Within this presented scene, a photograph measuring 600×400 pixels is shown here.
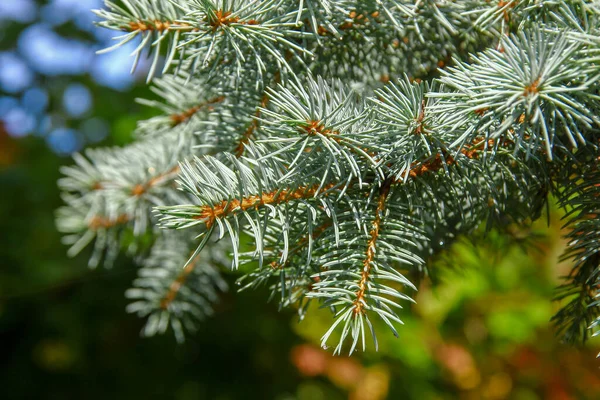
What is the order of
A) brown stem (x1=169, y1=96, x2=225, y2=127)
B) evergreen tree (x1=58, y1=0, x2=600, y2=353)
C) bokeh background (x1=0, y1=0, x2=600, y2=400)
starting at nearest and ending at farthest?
evergreen tree (x1=58, y1=0, x2=600, y2=353) < brown stem (x1=169, y1=96, x2=225, y2=127) < bokeh background (x1=0, y1=0, x2=600, y2=400)

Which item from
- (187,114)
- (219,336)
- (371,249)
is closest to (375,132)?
(371,249)

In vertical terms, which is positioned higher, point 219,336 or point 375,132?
point 375,132

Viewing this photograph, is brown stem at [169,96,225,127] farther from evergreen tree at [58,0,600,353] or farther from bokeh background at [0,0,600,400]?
bokeh background at [0,0,600,400]

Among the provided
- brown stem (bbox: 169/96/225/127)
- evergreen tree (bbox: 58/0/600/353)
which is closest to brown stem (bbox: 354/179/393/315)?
evergreen tree (bbox: 58/0/600/353)

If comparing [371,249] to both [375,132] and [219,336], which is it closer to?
[375,132]

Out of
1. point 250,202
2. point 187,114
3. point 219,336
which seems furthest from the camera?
point 219,336

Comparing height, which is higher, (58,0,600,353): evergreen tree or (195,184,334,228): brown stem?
(58,0,600,353): evergreen tree

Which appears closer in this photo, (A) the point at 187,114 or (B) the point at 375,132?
(B) the point at 375,132
